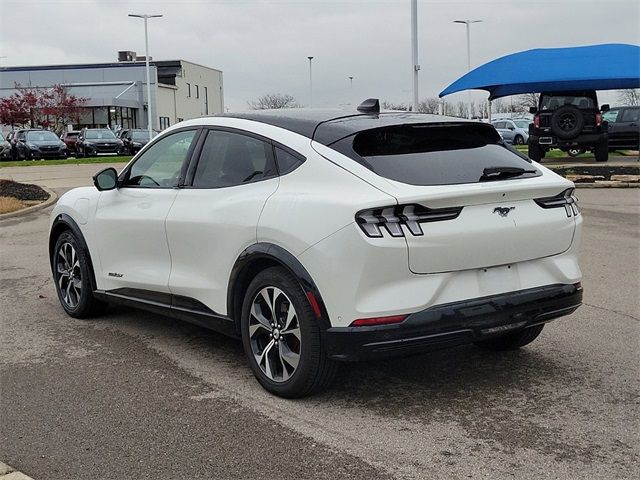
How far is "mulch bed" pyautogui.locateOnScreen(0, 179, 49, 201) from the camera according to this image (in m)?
15.7

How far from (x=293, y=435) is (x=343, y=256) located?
0.95 metres

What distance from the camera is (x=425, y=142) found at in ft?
14.5

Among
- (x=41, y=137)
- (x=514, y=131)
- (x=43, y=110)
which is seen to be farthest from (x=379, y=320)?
(x=43, y=110)

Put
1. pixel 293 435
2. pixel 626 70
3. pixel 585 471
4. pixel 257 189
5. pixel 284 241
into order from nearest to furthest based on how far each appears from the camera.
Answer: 1. pixel 585 471
2. pixel 293 435
3. pixel 284 241
4. pixel 257 189
5. pixel 626 70

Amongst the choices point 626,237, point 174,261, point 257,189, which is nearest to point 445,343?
point 257,189

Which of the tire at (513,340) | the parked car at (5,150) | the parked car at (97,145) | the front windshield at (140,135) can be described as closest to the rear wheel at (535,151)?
the tire at (513,340)

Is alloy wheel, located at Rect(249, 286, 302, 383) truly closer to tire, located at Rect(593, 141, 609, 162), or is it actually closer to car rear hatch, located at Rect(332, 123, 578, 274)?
car rear hatch, located at Rect(332, 123, 578, 274)

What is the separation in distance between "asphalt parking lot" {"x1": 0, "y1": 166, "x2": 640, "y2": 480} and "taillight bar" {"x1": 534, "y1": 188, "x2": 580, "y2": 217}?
3.44 ft

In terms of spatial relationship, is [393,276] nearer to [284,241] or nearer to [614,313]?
[284,241]

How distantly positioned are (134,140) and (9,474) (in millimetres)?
38957

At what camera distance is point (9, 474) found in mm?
3424

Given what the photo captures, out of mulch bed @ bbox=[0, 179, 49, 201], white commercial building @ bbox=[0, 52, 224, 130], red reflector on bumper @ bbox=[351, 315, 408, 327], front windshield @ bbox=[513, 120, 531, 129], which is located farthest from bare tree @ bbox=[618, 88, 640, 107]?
red reflector on bumper @ bbox=[351, 315, 408, 327]

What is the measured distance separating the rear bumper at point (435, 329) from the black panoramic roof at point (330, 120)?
1.14 meters

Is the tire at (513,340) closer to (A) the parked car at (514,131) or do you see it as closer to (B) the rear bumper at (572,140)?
(B) the rear bumper at (572,140)
